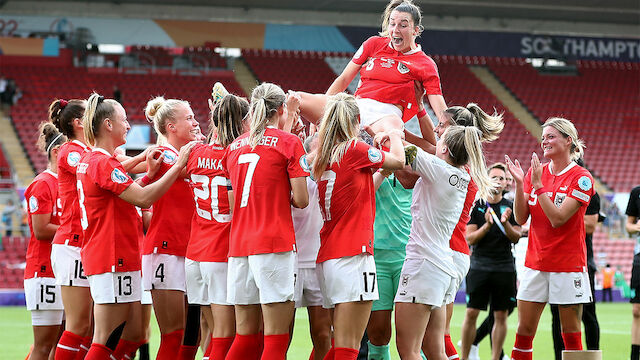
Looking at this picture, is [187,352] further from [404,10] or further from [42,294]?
[404,10]

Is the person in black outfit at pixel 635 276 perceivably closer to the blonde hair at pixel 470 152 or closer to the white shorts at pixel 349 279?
the blonde hair at pixel 470 152

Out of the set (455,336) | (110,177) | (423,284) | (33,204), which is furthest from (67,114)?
(455,336)

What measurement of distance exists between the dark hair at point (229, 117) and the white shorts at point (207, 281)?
34.0 inches

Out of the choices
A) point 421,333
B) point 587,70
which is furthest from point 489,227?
point 587,70

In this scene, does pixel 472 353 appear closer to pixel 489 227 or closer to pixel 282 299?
pixel 489 227

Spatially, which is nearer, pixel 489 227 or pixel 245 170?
pixel 245 170

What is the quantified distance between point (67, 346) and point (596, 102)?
2738 cm

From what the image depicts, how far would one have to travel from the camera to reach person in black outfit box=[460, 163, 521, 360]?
8.43 m

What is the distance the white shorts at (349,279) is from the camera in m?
4.94

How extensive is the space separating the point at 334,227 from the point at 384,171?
601 millimetres

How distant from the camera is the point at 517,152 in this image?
1051 inches

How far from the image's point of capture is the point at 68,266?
5.76 meters

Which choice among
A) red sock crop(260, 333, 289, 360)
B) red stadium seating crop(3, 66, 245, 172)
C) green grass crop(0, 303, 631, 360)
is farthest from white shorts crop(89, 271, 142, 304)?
red stadium seating crop(3, 66, 245, 172)

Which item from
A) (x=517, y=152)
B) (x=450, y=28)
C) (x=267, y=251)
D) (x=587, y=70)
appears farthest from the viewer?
(x=587, y=70)
